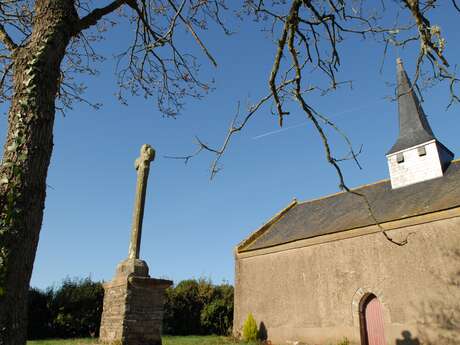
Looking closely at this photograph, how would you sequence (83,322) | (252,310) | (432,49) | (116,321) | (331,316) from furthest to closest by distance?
(252,310) → (83,322) → (331,316) → (116,321) → (432,49)

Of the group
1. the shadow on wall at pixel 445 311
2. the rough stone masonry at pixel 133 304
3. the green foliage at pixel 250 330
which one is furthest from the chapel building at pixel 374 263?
the rough stone masonry at pixel 133 304

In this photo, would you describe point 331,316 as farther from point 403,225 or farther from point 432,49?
point 432,49

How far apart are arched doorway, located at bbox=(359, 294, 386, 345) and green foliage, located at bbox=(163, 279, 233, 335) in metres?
8.59

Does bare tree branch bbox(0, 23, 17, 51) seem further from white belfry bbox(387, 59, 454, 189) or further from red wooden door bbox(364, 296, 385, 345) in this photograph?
white belfry bbox(387, 59, 454, 189)

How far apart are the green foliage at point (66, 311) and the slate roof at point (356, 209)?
7925 millimetres

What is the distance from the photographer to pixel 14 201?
9.98 feet

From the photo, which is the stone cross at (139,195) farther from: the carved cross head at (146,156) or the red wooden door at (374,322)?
the red wooden door at (374,322)

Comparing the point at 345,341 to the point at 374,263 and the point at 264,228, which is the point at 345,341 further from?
the point at 264,228

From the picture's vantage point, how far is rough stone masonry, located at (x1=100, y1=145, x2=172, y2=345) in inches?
267

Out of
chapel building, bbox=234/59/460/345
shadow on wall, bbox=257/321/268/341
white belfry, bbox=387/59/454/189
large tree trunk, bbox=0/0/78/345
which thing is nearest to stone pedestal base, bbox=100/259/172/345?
large tree trunk, bbox=0/0/78/345

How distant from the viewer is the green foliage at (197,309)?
797 inches

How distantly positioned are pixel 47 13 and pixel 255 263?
678 inches

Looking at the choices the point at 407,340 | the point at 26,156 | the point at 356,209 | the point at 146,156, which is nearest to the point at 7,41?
the point at 26,156

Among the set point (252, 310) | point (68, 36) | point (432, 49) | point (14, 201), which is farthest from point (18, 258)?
point (252, 310)
